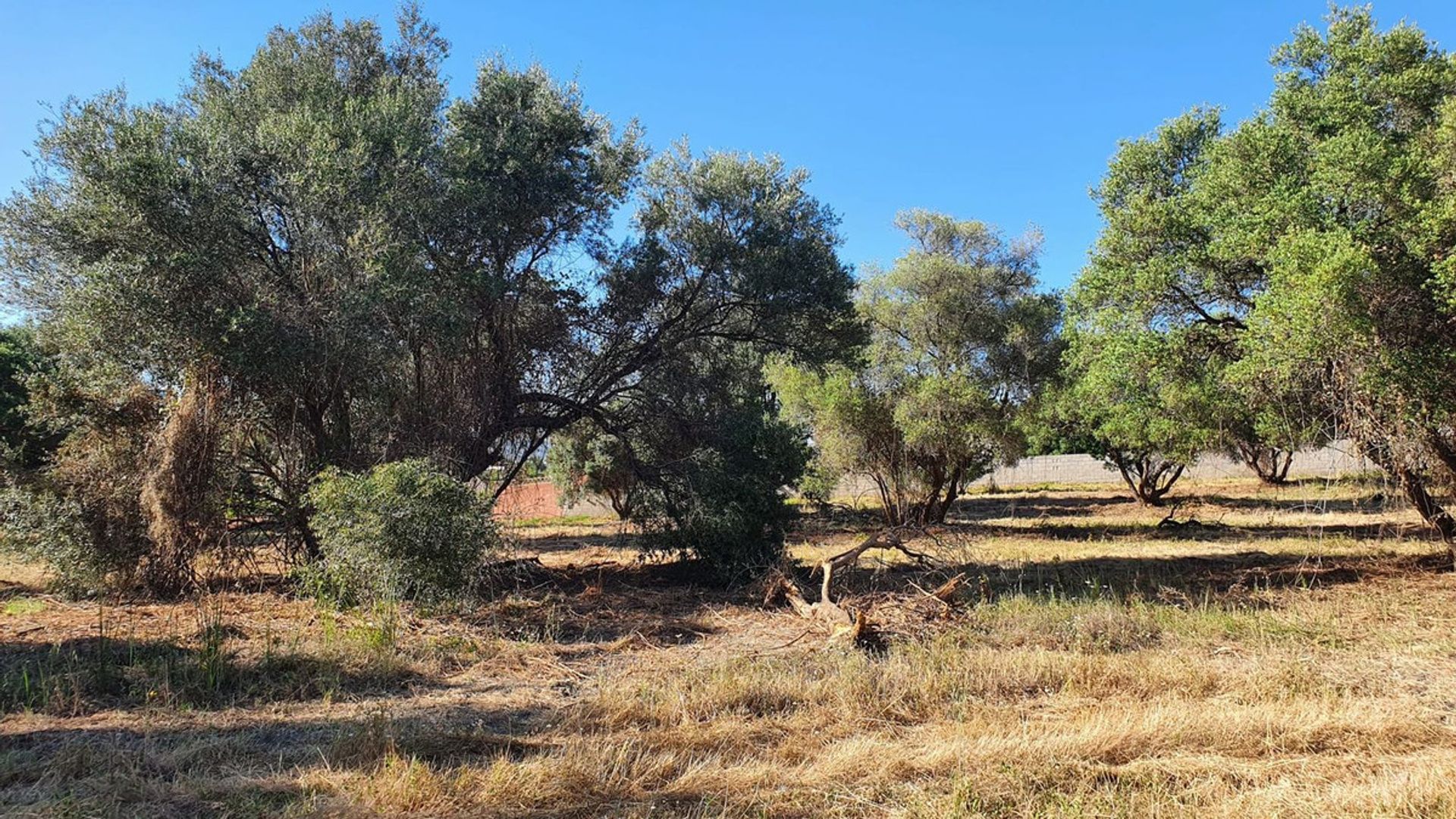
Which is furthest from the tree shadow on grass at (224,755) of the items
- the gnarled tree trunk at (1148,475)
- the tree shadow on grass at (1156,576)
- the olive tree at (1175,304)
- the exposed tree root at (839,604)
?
the gnarled tree trunk at (1148,475)

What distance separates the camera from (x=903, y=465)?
24453mm

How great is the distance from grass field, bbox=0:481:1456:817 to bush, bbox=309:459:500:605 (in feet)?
1.35

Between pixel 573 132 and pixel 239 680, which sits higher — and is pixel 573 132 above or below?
above

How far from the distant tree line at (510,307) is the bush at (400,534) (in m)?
0.04

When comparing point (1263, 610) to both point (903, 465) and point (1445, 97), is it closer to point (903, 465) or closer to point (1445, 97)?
point (1445, 97)

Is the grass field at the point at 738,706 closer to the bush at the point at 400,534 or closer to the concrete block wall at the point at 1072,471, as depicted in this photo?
the bush at the point at 400,534

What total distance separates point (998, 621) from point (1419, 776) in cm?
467

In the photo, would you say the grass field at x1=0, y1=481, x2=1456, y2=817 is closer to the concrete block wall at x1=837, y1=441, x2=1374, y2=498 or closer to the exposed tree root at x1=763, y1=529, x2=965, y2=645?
the exposed tree root at x1=763, y1=529, x2=965, y2=645

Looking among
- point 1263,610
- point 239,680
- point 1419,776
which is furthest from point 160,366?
point 1263,610

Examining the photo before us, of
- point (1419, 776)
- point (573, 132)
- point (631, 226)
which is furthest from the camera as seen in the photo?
point (631, 226)

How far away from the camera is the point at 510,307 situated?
12.6m

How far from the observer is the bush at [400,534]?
900 cm

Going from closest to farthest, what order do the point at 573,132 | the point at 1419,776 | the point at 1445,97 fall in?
the point at 1419,776 → the point at 1445,97 → the point at 573,132

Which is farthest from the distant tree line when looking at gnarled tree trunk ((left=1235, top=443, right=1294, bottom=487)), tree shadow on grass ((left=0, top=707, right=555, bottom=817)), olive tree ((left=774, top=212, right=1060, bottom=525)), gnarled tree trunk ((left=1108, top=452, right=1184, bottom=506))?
gnarled tree trunk ((left=1235, top=443, right=1294, bottom=487))
